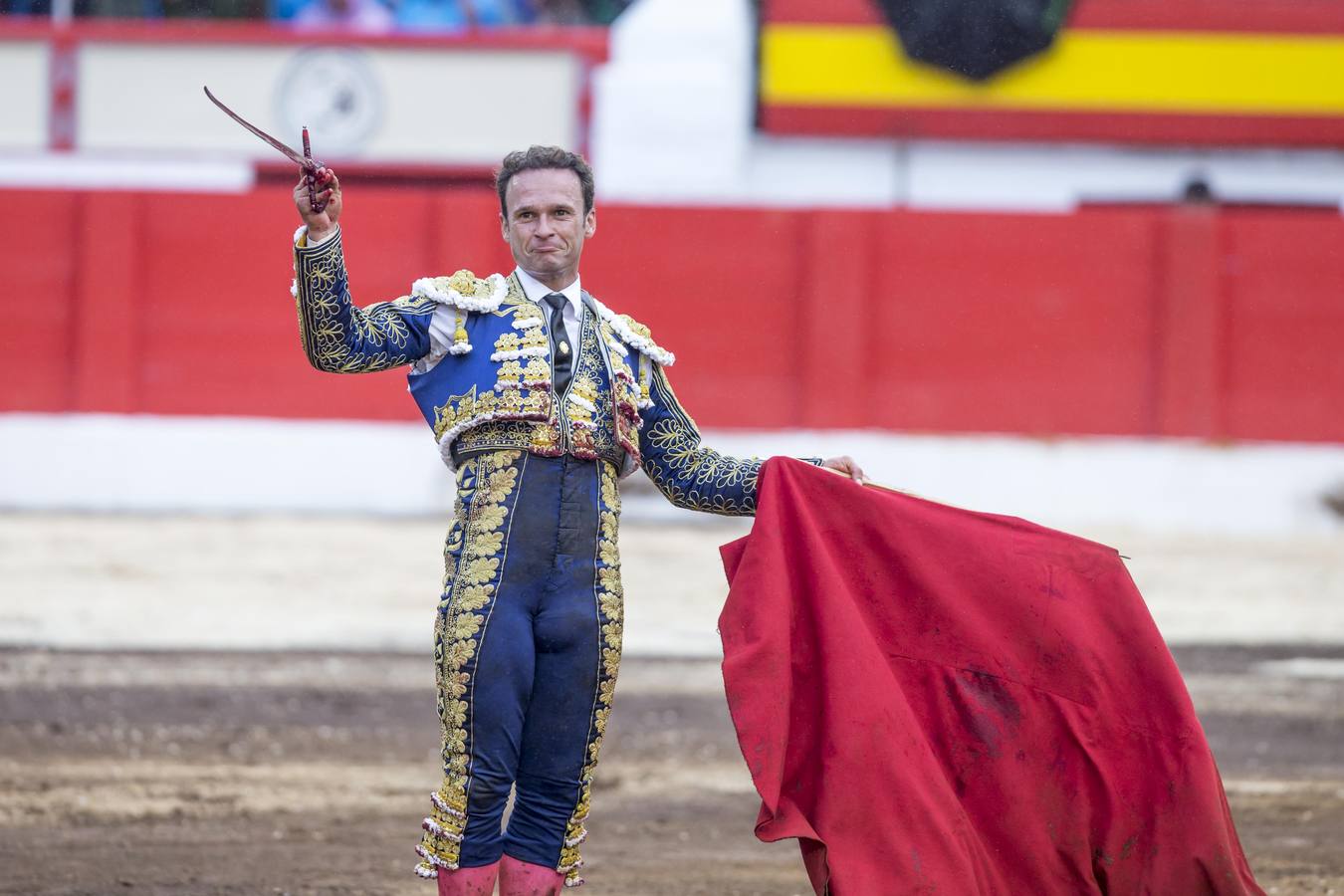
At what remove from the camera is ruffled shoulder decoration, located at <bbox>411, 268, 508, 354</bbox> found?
117 inches

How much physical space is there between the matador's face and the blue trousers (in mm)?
336

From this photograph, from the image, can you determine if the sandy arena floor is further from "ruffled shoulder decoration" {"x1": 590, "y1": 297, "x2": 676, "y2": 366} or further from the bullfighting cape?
"ruffled shoulder decoration" {"x1": 590, "y1": 297, "x2": 676, "y2": 366}

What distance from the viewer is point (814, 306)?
1188 cm

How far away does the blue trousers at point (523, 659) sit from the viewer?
287 cm

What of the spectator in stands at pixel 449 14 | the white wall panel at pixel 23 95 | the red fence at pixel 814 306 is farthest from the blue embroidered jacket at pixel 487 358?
the white wall panel at pixel 23 95

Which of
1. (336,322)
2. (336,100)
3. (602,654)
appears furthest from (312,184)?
(336,100)

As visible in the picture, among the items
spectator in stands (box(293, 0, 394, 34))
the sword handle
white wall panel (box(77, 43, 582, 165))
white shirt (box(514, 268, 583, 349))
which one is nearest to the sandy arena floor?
white shirt (box(514, 268, 583, 349))

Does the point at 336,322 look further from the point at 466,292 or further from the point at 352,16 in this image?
the point at 352,16

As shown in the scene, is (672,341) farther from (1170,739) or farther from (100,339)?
(1170,739)

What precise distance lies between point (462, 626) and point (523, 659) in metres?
0.11

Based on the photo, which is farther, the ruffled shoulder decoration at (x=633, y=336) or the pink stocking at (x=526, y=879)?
the ruffled shoulder decoration at (x=633, y=336)

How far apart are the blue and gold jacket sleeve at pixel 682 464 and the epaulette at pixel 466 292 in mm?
323

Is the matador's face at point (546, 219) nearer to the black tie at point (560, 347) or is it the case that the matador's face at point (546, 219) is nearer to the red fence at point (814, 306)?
the black tie at point (560, 347)

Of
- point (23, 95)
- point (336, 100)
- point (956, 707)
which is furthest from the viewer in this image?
point (23, 95)
